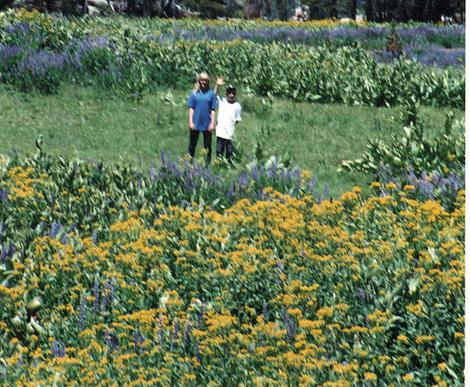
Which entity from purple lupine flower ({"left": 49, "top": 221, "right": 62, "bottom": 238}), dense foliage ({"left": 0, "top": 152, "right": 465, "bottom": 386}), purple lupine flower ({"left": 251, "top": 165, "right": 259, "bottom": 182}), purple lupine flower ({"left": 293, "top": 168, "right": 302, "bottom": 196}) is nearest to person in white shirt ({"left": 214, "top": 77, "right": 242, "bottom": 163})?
purple lupine flower ({"left": 251, "top": 165, "right": 259, "bottom": 182})

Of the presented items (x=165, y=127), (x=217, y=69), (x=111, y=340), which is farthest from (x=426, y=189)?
(x=217, y=69)

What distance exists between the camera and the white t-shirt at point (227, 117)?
14711mm

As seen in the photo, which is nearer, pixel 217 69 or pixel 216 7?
pixel 217 69

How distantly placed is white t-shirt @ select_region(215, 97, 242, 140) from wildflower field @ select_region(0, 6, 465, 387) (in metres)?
0.63

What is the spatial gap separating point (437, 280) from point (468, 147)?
2.01 metres

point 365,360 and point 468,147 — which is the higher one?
point 468,147

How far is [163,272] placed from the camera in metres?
9.03

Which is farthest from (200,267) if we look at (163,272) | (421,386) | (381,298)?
(421,386)

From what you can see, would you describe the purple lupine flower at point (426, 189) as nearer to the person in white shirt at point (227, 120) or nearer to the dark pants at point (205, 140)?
the person in white shirt at point (227, 120)

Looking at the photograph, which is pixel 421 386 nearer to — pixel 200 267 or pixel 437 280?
pixel 437 280

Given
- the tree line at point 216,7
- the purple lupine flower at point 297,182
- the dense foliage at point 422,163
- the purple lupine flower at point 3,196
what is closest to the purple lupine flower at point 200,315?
the dense foliage at point 422,163

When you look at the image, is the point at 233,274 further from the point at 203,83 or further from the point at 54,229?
the point at 203,83

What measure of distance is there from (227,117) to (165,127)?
364cm

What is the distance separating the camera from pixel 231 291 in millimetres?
8469
